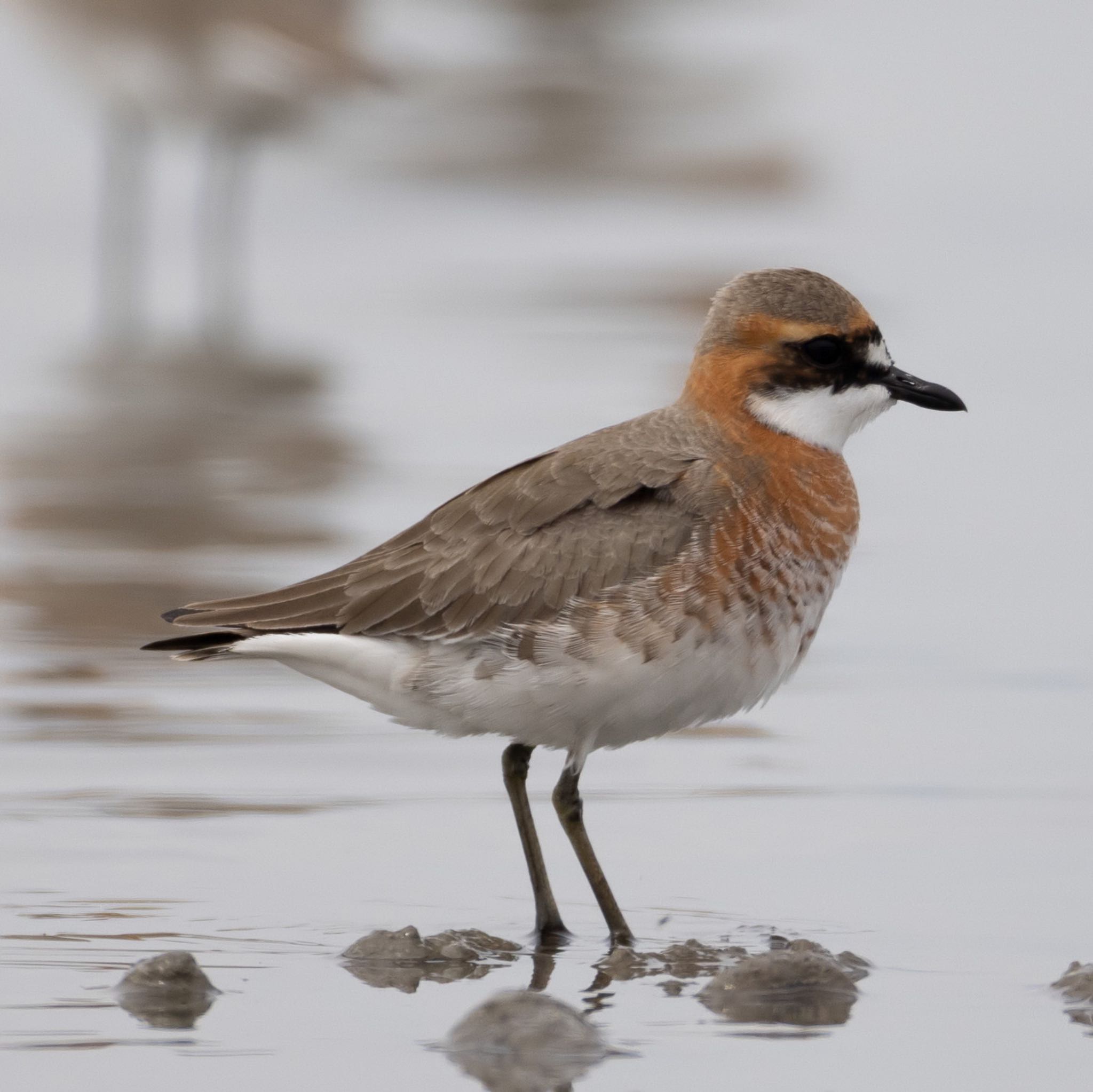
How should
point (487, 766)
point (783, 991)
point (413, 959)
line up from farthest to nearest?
point (487, 766), point (413, 959), point (783, 991)

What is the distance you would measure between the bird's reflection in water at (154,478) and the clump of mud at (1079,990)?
4.37 metres

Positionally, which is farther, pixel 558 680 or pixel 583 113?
pixel 583 113

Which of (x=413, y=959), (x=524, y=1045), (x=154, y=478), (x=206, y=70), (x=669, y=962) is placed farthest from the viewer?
(x=206, y=70)

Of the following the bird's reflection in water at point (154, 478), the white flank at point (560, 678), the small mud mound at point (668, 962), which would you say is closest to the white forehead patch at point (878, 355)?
the white flank at point (560, 678)

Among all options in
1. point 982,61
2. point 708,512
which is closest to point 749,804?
point 708,512

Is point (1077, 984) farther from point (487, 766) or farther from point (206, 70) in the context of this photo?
point (206, 70)

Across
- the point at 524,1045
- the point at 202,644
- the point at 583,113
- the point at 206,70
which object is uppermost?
the point at 583,113

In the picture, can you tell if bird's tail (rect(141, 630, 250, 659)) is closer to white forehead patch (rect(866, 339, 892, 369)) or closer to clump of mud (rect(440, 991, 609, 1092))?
clump of mud (rect(440, 991, 609, 1092))

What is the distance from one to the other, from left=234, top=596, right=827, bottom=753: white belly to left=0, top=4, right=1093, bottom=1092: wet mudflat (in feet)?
1.65

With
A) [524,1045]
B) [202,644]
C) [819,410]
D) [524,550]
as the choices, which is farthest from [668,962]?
[819,410]

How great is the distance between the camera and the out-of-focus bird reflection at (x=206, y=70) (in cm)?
1507

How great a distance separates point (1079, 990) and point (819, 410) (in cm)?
194

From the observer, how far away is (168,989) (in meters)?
5.50

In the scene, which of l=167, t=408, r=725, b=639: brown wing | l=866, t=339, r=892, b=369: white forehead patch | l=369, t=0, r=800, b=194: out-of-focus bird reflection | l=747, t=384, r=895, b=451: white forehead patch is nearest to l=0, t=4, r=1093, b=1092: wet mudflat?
l=167, t=408, r=725, b=639: brown wing
